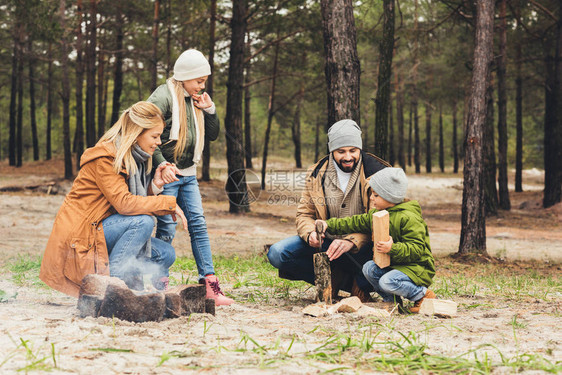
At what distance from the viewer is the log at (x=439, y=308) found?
163 inches

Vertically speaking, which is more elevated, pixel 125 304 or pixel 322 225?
pixel 322 225

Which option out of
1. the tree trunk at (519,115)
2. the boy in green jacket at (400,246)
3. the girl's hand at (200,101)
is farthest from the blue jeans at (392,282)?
the tree trunk at (519,115)

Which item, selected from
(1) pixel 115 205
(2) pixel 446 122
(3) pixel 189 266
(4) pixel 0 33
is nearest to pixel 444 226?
(3) pixel 189 266

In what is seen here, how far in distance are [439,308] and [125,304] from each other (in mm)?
2238

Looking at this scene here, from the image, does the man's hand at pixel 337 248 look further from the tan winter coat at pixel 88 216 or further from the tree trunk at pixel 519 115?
the tree trunk at pixel 519 115

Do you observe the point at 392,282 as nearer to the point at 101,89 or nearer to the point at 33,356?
the point at 33,356

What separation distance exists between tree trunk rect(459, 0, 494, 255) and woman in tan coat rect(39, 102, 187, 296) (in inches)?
228

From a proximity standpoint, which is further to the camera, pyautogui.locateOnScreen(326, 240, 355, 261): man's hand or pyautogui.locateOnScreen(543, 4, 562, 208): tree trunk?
pyautogui.locateOnScreen(543, 4, 562, 208): tree trunk

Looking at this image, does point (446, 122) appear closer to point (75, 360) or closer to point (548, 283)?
point (548, 283)

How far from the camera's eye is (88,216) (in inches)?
156

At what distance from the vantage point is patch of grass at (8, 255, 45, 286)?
5.32 meters

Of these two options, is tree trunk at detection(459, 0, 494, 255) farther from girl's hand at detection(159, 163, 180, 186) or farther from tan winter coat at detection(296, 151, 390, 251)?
girl's hand at detection(159, 163, 180, 186)

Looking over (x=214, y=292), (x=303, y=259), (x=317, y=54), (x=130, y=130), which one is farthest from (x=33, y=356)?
(x=317, y=54)

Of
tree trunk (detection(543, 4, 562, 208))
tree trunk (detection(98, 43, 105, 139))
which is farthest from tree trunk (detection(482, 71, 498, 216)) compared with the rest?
tree trunk (detection(98, 43, 105, 139))
